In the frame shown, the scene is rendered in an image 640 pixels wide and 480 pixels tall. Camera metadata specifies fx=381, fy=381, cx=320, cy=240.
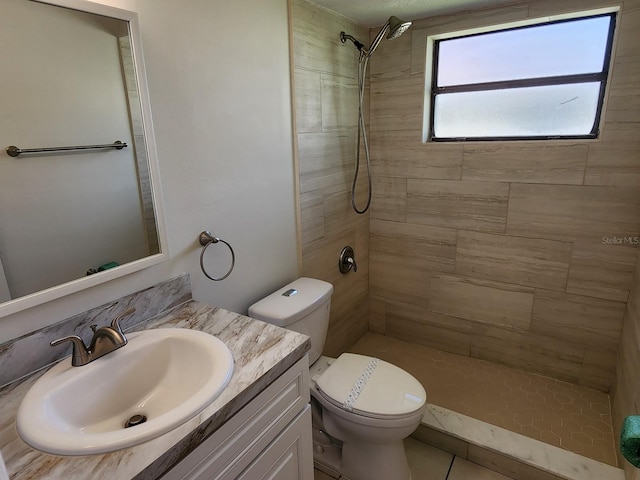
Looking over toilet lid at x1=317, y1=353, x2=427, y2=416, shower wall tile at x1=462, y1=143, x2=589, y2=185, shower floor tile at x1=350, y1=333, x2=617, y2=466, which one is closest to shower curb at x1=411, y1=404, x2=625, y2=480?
shower floor tile at x1=350, y1=333, x2=617, y2=466

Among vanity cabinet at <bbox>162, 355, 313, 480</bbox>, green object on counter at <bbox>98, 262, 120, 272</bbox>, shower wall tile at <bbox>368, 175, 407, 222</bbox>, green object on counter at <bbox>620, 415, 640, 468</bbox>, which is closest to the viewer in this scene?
green object on counter at <bbox>620, 415, 640, 468</bbox>

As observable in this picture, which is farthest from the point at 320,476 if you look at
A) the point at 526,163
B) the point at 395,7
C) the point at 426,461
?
the point at 395,7

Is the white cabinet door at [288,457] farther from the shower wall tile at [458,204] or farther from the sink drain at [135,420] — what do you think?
the shower wall tile at [458,204]

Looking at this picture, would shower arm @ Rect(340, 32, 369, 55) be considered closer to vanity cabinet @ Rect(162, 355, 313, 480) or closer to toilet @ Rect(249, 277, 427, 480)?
toilet @ Rect(249, 277, 427, 480)

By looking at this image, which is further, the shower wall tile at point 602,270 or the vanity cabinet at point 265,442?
the shower wall tile at point 602,270

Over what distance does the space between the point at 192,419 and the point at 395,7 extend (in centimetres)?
207

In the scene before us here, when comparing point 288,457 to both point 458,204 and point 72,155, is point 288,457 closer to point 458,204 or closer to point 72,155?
point 72,155

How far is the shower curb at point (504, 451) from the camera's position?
164 cm

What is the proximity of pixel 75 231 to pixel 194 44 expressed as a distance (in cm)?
76

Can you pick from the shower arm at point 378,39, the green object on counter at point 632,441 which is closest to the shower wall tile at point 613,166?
the shower arm at point 378,39

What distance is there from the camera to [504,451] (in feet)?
5.73

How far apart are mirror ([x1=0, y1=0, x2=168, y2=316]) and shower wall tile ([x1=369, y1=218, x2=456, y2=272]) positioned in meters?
1.66

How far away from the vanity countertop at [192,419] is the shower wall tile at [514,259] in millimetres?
1533

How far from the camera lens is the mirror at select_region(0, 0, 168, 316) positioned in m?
0.99
